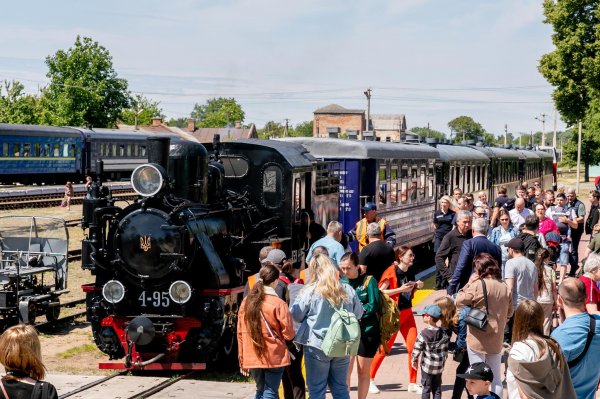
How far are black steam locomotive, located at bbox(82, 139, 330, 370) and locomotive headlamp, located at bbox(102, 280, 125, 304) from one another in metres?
0.01

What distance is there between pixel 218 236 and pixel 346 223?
6.30m

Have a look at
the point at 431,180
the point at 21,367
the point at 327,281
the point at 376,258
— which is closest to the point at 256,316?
the point at 327,281

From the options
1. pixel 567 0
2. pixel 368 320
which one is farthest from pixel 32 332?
pixel 567 0

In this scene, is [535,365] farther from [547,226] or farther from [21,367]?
[547,226]

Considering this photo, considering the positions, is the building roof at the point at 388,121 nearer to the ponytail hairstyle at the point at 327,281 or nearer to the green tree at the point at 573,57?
the green tree at the point at 573,57

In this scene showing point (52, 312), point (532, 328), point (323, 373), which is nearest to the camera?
point (532, 328)

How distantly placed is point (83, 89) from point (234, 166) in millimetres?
63956

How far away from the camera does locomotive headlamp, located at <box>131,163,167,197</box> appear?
1060 cm

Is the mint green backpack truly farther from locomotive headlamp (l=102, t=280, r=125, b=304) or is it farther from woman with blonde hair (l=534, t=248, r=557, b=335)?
locomotive headlamp (l=102, t=280, r=125, b=304)

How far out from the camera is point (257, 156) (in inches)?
508

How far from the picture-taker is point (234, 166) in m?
13.1

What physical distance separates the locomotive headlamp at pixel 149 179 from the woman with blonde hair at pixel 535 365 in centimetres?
595

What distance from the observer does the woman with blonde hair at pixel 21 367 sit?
507 cm

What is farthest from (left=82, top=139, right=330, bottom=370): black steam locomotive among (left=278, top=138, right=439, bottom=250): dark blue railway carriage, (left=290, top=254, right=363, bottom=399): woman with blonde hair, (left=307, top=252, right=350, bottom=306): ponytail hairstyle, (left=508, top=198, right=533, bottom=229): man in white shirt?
(left=278, top=138, right=439, bottom=250): dark blue railway carriage
